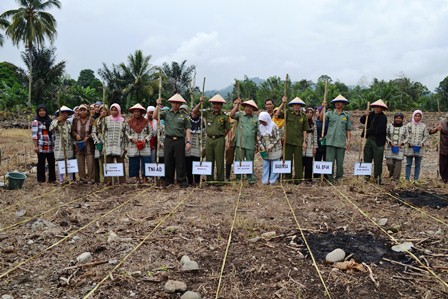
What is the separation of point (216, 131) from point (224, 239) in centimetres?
302

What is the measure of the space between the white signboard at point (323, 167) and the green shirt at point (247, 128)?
129 cm

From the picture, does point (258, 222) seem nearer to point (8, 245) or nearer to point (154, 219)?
point (154, 219)

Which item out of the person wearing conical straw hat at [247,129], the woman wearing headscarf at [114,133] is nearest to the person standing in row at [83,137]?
the woman wearing headscarf at [114,133]

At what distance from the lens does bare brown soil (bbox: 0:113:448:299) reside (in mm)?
3707

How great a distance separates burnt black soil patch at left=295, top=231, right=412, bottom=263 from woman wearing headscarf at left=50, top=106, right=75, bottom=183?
16.4 feet

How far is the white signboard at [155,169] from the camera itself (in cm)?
740

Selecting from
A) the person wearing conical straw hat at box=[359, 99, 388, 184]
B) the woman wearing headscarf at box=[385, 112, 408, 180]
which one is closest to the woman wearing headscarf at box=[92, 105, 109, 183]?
the person wearing conical straw hat at box=[359, 99, 388, 184]

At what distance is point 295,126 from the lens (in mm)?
7680

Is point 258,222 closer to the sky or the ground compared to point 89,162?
closer to the ground

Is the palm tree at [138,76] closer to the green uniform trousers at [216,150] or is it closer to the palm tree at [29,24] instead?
the palm tree at [29,24]

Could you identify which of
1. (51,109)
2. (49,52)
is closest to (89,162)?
(51,109)

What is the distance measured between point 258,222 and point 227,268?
4.51 feet

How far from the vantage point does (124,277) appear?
380cm

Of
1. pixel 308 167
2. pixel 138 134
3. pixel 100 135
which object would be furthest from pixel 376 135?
pixel 100 135
